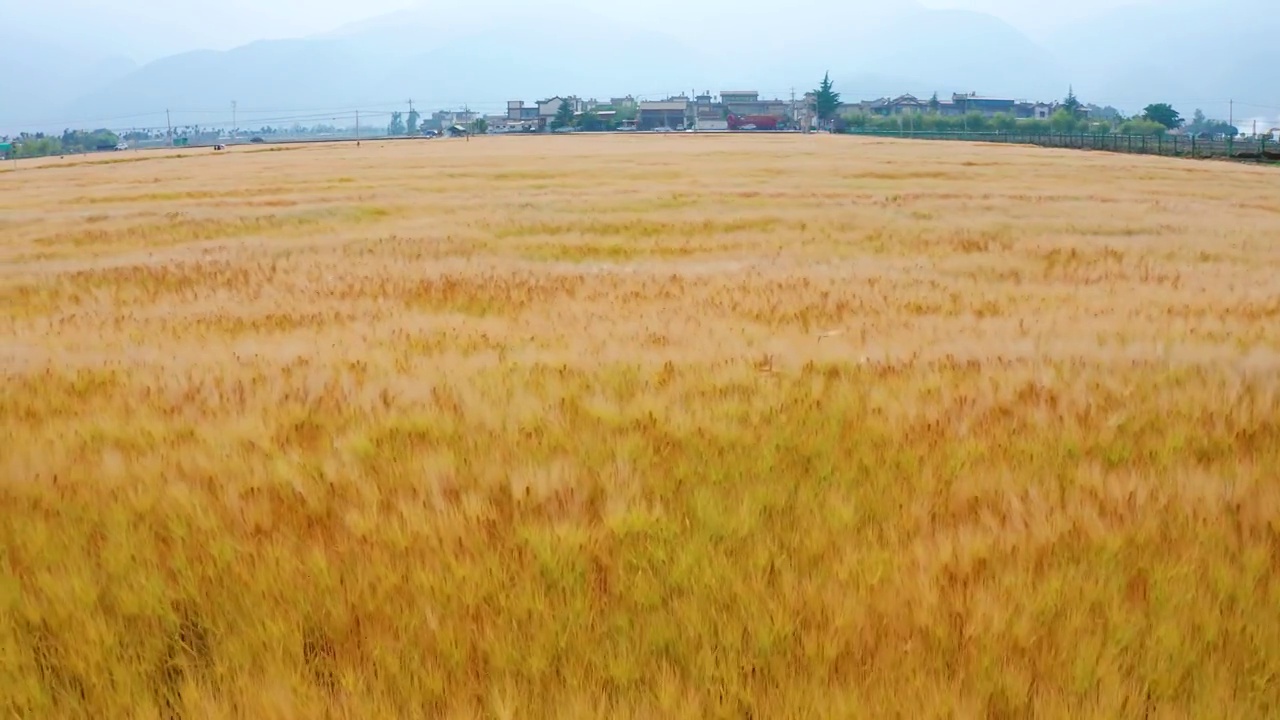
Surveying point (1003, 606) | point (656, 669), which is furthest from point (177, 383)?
point (1003, 606)

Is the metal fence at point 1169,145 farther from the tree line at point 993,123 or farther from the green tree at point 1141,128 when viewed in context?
the tree line at point 993,123

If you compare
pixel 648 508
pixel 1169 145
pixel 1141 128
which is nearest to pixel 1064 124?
pixel 1141 128

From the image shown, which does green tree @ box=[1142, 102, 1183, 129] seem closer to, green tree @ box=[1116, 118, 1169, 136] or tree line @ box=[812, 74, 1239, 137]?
tree line @ box=[812, 74, 1239, 137]

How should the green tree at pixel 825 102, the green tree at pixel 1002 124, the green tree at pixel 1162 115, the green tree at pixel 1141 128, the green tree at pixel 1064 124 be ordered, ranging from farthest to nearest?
1. the green tree at pixel 825 102
2. the green tree at pixel 1162 115
3. the green tree at pixel 1002 124
4. the green tree at pixel 1064 124
5. the green tree at pixel 1141 128

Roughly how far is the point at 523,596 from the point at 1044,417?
3207mm

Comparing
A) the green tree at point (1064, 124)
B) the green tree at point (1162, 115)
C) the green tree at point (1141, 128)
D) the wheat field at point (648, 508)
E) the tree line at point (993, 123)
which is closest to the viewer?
the wheat field at point (648, 508)

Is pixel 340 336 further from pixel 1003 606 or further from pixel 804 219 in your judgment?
pixel 804 219

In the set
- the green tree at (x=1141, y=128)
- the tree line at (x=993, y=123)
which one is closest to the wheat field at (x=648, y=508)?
the tree line at (x=993, y=123)

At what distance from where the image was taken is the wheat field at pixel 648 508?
239 cm

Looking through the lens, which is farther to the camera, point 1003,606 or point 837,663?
point 1003,606

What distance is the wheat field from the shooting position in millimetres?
2395

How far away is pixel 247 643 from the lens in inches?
103

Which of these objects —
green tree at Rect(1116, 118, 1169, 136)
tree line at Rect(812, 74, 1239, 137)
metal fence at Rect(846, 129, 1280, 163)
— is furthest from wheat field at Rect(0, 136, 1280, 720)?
green tree at Rect(1116, 118, 1169, 136)

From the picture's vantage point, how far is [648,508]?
11.6ft
